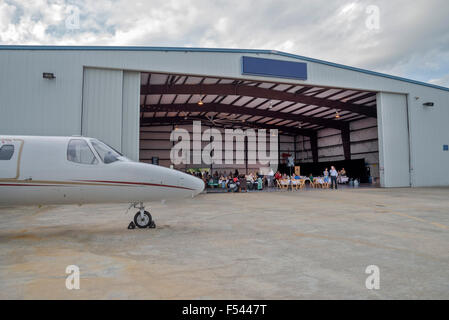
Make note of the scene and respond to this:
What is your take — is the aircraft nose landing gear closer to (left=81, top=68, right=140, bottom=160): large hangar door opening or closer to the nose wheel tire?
the nose wheel tire

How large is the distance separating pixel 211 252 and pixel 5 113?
12.7 meters

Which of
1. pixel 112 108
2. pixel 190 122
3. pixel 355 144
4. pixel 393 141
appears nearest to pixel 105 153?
pixel 112 108

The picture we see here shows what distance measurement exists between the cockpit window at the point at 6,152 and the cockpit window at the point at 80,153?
3.48ft

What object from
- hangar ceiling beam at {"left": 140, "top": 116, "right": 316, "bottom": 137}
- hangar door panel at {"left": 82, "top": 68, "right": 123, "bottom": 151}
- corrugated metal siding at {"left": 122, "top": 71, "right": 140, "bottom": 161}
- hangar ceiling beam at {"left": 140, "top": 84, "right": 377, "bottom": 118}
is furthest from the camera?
hangar ceiling beam at {"left": 140, "top": 116, "right": 316, "bottom": 137}

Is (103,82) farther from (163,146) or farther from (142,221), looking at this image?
(163,146)

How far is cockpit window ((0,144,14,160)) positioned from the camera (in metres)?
5.68

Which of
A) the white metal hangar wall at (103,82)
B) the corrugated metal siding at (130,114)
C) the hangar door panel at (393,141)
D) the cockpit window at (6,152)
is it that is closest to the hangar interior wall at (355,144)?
the hangar door panel at (393,141)

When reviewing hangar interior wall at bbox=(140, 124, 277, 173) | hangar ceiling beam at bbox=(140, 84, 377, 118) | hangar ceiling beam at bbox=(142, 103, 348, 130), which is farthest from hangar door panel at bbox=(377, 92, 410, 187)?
hangar interior wall at bbox=(140, 124, 277, 173)

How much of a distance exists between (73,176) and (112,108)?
880cm

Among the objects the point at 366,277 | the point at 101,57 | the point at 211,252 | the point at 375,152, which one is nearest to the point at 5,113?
the point at 101,57

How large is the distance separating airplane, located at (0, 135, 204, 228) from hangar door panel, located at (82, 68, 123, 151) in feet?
25.6

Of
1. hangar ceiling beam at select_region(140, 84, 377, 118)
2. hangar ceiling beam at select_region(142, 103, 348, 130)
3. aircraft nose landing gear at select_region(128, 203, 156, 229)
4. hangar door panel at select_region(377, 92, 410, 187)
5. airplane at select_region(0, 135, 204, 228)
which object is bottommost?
aircraft nose landing gear at select_region(128, 203, 156, 229)

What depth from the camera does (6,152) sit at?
570cm
